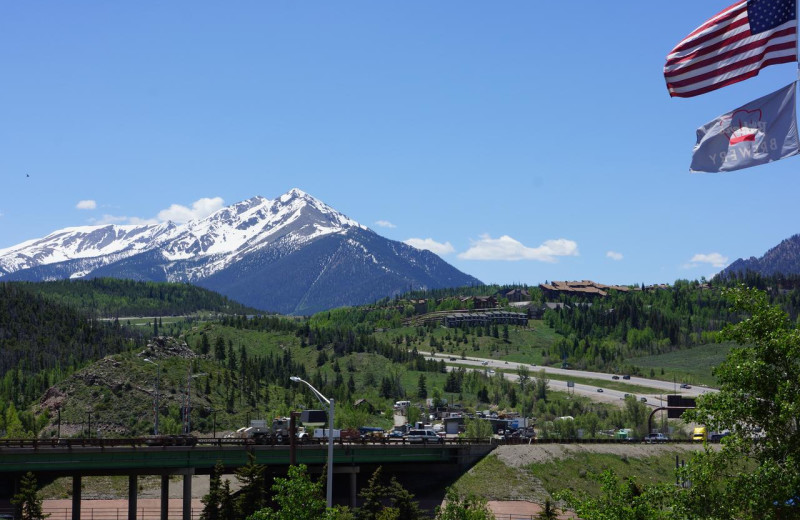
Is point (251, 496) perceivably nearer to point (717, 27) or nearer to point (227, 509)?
point (227, 509)

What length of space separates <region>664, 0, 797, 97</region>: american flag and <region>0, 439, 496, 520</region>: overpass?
61.7 meters

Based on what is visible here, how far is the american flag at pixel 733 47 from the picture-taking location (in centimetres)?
3300

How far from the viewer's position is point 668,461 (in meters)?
136

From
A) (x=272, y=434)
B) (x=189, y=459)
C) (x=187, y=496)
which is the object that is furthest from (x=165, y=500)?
(x=272, y=434)

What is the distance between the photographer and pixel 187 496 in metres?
97.1

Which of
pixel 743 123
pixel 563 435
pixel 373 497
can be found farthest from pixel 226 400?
pixel 743 123

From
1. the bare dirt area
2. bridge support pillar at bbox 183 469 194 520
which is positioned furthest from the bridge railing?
the bare dirt area

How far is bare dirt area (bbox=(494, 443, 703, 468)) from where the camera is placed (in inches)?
4983

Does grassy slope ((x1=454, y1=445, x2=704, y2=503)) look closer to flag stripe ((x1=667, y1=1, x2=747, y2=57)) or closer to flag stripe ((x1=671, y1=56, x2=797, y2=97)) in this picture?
flag stripe ((x1=671, y1=56, x2=797, y2=97))

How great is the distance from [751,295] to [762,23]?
32.3 feet

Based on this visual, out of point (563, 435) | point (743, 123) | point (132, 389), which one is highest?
point (743, 123)

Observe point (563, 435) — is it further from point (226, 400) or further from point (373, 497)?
point (373, 497)

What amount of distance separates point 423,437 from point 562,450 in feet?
65.2

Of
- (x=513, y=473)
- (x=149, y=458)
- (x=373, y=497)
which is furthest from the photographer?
(x=513, y=473)
